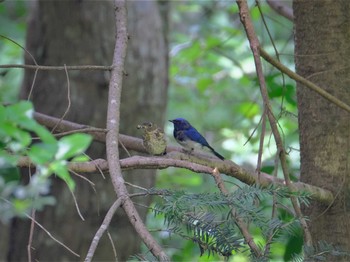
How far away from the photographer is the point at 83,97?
5137 millimetres

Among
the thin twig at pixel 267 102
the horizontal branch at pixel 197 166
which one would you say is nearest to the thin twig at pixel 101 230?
the horizontal branch at pixel 197 166

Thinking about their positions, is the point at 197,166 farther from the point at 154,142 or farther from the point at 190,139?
the point at 190,139

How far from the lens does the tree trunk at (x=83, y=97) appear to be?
198 inches

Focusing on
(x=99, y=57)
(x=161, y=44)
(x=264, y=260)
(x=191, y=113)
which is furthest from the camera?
(x=191, y=113)

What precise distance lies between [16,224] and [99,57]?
149cm

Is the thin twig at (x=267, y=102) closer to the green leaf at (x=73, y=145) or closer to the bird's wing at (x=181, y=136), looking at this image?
the green leaf at (x=73, y=145)

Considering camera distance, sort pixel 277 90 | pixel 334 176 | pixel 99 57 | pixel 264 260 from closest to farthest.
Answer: pixel 264 260 → pixel 334 176 → pixel 277 90 → pixel 99 57

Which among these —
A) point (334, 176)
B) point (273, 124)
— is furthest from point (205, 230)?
point (334, 176)

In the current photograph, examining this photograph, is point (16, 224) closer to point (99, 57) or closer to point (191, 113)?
point (99, 57)

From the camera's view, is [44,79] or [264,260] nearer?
[264,260]

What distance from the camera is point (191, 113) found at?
7957 millimetres

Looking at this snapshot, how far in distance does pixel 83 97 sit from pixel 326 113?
99.8 inches

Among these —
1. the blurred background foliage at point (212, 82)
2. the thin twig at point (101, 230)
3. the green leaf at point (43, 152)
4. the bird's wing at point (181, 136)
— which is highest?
the blurred background foliage at point (212, 82)

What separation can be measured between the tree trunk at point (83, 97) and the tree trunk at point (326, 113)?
89.2 inches
